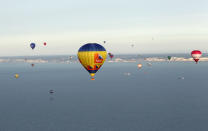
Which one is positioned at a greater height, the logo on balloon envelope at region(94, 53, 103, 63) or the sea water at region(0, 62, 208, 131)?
the logo on balloon envelope at region(94, 53, 103, 63)

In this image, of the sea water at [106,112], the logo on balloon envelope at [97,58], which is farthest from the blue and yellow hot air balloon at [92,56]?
the sea water at [106,112]

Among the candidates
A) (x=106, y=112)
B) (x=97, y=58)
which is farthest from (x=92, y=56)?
(x=106, y=112)

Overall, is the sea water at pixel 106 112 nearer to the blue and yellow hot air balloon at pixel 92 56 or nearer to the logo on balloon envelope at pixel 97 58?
the blue and yellow hot air balloon at pixel 92 56

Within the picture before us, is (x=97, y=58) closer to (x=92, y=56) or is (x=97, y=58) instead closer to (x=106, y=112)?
(x=92, y=56)

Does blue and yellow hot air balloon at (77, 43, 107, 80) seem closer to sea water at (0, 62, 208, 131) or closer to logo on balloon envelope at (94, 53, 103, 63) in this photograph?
logo on balloon envelope at (94, 53, 103, 63)

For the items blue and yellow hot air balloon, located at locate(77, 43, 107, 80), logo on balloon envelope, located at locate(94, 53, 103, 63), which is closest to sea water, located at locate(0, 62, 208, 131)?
blue and yellow hot air balloon, located at locate(77, 43, 107, 80)

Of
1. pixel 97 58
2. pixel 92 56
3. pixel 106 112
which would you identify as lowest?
pixel 106 112

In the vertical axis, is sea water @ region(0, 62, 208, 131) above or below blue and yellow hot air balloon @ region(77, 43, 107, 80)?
below

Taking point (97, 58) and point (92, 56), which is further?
point (97, 58)

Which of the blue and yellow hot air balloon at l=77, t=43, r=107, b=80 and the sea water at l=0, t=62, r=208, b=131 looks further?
the sea water at l=0, t=62, r=208, b=131
